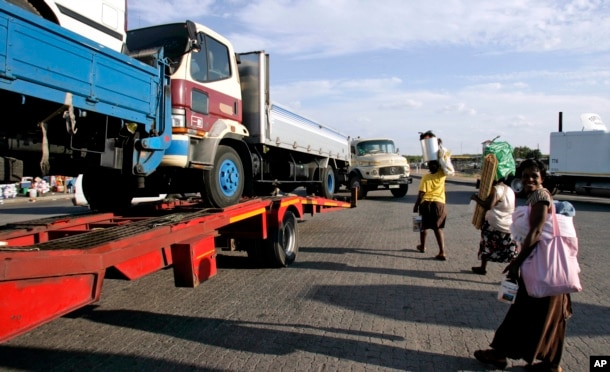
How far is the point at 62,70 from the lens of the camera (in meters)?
3.24

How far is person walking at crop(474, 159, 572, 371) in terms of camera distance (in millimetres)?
3164

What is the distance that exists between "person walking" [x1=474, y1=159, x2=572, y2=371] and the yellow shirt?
3653 mm

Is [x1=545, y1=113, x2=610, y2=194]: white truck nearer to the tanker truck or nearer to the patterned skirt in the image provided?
the patterned skirt

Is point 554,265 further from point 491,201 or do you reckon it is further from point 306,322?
point 491,201

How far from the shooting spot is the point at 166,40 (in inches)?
217

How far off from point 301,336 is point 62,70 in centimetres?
→ 286

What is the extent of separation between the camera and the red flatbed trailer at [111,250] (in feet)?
8.11

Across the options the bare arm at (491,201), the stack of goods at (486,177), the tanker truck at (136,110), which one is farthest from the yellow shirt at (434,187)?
the tanker truck at (136,110)

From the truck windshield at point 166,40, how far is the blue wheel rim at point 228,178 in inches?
53.0

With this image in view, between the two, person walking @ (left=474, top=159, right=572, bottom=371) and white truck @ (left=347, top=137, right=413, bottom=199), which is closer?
person walking @ (left=474, top=159, right=572, bottom=371)

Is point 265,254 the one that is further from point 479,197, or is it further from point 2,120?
point 2,120

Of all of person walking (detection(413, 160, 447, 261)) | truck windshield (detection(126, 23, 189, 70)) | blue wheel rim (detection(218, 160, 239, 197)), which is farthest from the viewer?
person walking (detection(413, 160, 447, 261))

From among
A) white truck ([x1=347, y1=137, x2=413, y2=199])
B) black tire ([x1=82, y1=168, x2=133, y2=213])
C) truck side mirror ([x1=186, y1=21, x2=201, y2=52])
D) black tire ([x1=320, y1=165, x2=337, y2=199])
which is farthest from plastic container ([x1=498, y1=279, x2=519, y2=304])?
white truck ([x1=347, y1=137, x2=413, y2=199])

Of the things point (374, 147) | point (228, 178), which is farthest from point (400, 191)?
point (228, 178)
